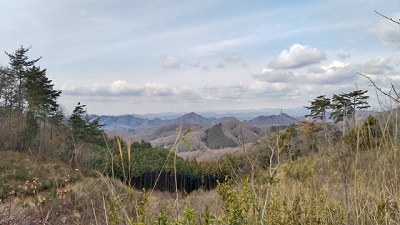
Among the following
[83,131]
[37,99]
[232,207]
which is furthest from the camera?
[83,131]

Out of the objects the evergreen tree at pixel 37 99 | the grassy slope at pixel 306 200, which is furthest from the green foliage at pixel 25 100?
the grassy slope at pixel 306 200

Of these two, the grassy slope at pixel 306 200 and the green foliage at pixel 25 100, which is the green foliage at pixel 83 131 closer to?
the green foliage at pixel 25 100

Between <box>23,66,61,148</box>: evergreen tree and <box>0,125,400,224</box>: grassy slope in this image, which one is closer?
<box>0,125,400,224</box>: grassy slope

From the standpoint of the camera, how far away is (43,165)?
28516 millimetres

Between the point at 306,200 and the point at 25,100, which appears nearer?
the point at 306,200

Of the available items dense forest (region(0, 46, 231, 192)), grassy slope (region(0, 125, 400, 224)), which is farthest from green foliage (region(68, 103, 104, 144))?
grassy slope (region(0, 125, 400, 224))

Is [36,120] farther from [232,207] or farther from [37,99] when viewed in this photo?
[232,207]

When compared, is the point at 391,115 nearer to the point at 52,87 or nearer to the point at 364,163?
the point at 364,163

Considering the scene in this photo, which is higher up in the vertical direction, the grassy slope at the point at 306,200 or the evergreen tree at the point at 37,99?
the evergreen tree at the point at 37,99

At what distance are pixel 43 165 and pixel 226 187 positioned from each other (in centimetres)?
3091

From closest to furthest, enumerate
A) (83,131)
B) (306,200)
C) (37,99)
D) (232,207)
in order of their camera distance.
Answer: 1. (232,207)
2. (306,200)
3. (37,99)
4. (83,131)

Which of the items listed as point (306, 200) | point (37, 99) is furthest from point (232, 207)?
point (37, 99)

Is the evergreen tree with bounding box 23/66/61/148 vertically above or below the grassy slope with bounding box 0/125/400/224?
above

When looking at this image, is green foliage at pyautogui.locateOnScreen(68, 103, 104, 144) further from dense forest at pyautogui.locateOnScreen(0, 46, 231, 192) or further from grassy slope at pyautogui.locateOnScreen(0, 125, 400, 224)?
grassy slope at pyautogui.locateOnScreen(0, 125, 400, 224)
